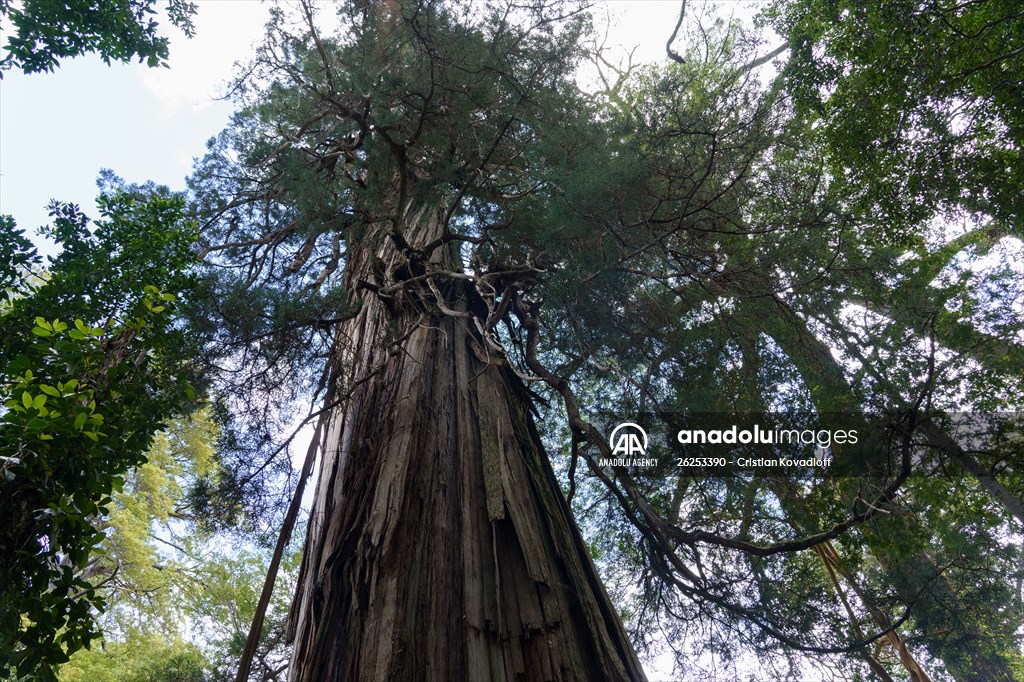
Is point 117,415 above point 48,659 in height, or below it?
above

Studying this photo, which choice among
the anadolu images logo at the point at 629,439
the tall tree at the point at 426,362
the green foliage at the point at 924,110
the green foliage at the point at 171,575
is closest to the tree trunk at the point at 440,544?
the tall tree at the point at 426,362

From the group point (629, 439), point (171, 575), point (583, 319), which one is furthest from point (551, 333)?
point (171, 575)

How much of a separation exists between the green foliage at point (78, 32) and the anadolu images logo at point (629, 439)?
3.80 metres

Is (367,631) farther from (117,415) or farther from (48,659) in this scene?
(117,415)

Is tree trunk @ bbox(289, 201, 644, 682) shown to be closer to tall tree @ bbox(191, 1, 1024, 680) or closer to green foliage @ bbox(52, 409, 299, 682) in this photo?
tall tree @ bbox(191, 1, 1024, 680)

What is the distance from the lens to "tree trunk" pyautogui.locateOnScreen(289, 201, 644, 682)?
6.44 feet

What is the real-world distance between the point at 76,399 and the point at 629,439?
359 cm

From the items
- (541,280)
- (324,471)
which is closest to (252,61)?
(541,280)

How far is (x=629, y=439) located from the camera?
14.6 ft

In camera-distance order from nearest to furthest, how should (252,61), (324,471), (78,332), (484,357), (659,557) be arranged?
(78,332) < (324,471) < (484,357) < (659,557) < (252,61)

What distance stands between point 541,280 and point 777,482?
240 cm

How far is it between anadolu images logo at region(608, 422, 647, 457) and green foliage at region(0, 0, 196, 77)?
3.80 meters

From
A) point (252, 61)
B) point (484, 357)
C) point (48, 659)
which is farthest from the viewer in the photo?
point (252, 61)

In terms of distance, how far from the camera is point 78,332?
1.73 m
